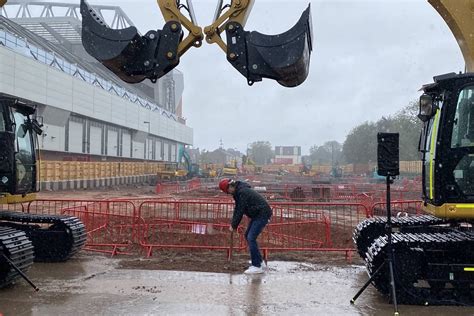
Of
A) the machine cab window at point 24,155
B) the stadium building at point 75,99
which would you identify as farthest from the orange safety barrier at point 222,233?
the stadium building at point 75,99

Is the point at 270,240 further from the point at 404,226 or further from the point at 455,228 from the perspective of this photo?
the point at 455,228

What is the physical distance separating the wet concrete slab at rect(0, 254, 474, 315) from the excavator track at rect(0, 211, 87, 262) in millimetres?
265

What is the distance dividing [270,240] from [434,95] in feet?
21.0

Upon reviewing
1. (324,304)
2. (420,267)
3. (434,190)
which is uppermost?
(434,190)

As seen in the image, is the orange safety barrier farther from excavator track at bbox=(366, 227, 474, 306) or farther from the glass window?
the glass window

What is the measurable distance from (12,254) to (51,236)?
2237 mm

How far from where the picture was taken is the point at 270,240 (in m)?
12.4

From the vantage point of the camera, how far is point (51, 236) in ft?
32.0

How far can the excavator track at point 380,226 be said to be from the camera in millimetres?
8562

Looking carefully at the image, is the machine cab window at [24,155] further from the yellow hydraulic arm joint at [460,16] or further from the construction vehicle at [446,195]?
the yellow hydraulic arm joint at [460,16]

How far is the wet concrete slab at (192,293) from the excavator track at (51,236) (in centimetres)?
26

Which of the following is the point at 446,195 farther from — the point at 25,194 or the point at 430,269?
the point at 25,194

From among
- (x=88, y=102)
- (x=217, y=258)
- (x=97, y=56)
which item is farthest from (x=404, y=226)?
(x=88, y=102)

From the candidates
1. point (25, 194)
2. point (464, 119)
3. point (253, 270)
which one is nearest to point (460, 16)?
point (464, 119)
